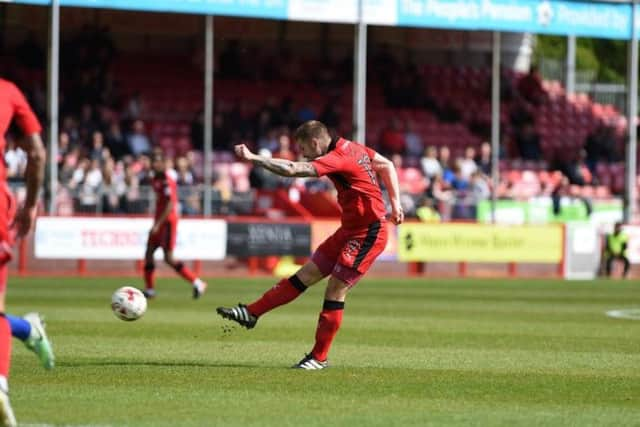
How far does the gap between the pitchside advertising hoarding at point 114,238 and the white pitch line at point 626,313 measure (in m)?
10.6

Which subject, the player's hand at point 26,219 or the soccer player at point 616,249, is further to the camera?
the soccer player at point 616,249

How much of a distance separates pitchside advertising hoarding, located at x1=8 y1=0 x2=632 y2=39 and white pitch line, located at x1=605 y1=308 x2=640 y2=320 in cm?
1335

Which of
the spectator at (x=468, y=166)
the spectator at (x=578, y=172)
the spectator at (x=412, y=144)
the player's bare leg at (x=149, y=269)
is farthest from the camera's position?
the spectator at (x=578, y=172)

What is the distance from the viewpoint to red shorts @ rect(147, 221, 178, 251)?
2162 centimetres

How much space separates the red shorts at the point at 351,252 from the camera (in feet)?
40.0

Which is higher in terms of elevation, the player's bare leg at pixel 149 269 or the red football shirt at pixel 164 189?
the red football shirt at pixel 164 189

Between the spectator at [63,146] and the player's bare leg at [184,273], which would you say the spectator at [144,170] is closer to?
the spectator at [63,146]

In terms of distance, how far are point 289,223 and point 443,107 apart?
1269 centimetres

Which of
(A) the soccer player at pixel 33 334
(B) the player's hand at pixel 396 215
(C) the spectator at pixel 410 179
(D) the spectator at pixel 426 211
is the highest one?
(B) the player's hand at pixel 396 215

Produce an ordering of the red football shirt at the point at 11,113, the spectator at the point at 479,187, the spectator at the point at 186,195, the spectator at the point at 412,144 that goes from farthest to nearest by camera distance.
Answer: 1. the spectator at the point at 412,144
2. the spectator at the point at 479,187
3. the spectator at the point at 186,195
4. the red football shirt at the point at 11,113

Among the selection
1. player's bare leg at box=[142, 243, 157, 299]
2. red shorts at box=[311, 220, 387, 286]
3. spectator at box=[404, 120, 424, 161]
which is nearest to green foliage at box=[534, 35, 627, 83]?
spectator at box=[404, 120, 424, 161]

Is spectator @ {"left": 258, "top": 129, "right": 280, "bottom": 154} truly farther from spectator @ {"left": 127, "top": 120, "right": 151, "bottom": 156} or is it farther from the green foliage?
the green foliage

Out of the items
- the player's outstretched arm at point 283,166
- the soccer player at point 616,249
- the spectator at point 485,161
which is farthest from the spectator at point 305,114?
the player's outstretched arm at point 283,166

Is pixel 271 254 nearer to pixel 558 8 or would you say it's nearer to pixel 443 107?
pixel 558 8
